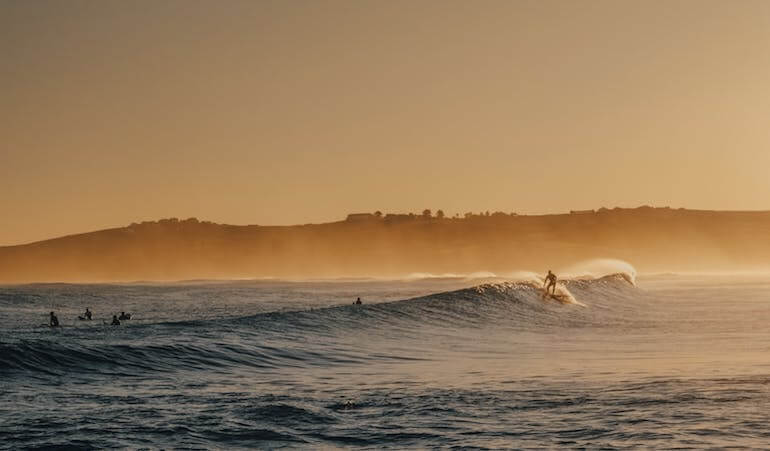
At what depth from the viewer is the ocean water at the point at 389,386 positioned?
15.3 m

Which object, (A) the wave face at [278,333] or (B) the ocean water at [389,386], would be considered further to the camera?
(A) the wave face at [278,333]

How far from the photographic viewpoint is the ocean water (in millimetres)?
15305

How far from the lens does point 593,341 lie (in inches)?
1267

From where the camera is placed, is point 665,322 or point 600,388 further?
point 665,322

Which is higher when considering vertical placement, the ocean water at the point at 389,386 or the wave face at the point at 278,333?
the wave face at the point at 278,333

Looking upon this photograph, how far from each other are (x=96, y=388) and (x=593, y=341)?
16583mm

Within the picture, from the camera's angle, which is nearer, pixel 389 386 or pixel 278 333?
pixel 389 386

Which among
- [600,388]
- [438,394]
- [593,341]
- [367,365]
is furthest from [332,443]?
[593,341]

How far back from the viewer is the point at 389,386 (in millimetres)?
20984

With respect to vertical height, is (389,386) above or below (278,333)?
below

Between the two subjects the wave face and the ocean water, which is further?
the wave face

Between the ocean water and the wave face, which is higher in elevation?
the wave face

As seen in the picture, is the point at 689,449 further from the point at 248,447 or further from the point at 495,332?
the point at 495,332

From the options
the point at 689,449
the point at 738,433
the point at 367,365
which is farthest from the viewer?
the point at 367,365
